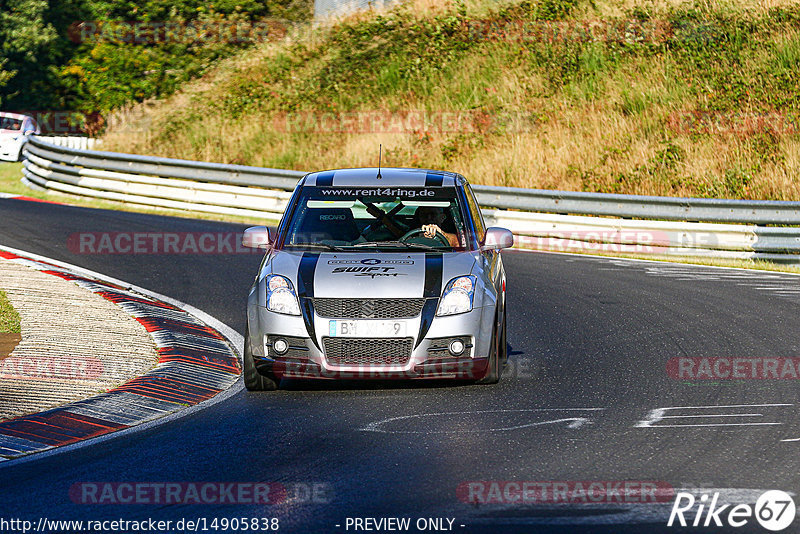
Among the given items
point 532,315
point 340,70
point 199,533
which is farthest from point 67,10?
point 199,533

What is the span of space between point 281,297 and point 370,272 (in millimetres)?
677

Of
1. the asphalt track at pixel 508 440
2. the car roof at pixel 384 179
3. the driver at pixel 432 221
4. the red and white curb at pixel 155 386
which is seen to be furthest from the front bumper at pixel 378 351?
the car roof at pixel 384 179

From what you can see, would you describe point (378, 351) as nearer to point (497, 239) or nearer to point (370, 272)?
point (370, 272)

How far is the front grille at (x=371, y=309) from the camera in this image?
8.40m

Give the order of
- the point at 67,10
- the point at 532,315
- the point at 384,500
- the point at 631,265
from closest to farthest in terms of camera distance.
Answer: the point at 384,500
the point at 532,315
the point at 631,265
the point at 67,10

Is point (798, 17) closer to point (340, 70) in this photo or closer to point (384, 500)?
point (340, 70)

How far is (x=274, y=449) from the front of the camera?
22.7 feet

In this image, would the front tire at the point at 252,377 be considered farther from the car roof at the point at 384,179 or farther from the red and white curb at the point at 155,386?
the car roof at the point at 384,179

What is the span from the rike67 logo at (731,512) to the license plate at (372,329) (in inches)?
117

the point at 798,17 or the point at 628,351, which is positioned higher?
the point at 798,17

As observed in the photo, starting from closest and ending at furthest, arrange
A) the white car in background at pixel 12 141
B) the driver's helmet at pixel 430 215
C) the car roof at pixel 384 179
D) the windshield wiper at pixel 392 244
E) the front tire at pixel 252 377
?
the front tire at pixel 252 377 → the windshield wiper at pixel 392 244 → the driver's helmet at pixel 430 215 → the car roof at pixel 384 179 → the white car in background at pixel 12 141

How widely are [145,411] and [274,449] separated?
60.7 inches

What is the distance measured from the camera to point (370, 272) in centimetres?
859

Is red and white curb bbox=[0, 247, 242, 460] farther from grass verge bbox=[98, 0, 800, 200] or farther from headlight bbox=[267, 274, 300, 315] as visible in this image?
grass verge bbox=[98, 0, 800, 200]
